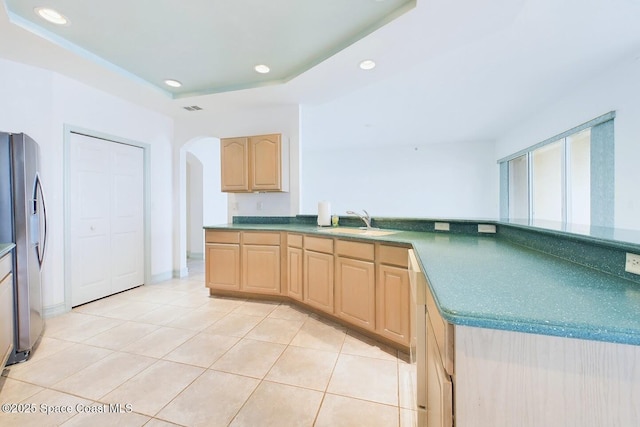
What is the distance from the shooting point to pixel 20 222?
1.93 meters

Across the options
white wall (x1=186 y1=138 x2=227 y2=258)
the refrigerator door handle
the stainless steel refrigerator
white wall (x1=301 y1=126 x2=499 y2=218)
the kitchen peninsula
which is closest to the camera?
the kitchen peninsula

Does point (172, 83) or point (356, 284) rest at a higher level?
point (172, 83)

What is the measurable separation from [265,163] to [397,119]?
2.68 m

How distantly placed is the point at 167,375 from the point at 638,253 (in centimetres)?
249

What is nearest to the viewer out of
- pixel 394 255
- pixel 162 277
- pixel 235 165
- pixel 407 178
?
pixel 394 255

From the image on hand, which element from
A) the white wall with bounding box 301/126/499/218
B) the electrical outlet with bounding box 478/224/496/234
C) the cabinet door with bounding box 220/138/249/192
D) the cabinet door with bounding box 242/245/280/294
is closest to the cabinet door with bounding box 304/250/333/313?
Result: the cabinet door with bounding box 242/245/280/294

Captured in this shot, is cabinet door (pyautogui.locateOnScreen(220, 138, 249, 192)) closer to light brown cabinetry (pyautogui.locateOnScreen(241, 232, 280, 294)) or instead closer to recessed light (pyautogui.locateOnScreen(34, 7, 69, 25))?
light brown cabinetry (pyautogui.locateOnScreen(241, 232, 280, 294))

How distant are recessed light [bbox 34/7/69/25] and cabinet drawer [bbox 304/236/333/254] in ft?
8.76

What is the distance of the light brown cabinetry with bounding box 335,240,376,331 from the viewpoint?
2.21 m

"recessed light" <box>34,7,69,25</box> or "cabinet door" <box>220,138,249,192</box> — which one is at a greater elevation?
"recessed light" <box>34,7,69,25</box>

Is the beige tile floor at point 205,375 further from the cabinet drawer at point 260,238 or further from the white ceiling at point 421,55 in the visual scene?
the white ceiling at point 421,55

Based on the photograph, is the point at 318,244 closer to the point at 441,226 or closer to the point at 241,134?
the point at 441,226

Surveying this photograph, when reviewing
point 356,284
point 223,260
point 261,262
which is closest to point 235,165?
point 223,260

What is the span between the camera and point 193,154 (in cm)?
504
